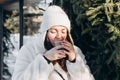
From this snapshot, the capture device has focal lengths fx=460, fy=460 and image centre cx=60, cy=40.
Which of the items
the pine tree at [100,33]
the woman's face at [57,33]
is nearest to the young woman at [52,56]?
the woman's face at [57,33]

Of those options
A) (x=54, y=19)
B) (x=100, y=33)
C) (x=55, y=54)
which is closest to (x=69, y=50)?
(x=55, y=54)

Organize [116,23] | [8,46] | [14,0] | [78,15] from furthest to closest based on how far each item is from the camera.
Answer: [8,46] → [14,0] → [78,15] → [116,23]

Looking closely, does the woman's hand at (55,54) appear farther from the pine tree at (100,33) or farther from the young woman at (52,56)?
the pine tree at (100,33)

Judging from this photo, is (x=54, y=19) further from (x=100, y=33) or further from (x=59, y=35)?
(x=100, y=33)

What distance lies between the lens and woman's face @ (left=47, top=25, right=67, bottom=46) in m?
3.20

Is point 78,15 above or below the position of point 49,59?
above

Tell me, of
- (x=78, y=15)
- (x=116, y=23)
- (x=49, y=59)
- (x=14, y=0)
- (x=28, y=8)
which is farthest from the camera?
(x=28, y=8)

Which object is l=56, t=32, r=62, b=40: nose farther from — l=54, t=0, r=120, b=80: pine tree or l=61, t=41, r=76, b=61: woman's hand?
l=54, t=0, r=120, b=80: pine tree

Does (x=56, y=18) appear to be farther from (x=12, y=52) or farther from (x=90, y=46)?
(x=12, y=52)

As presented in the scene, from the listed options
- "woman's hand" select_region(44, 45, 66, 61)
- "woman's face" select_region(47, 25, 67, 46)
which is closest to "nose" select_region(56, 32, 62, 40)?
"woman's face" select_region(47, 25, 67, 46)

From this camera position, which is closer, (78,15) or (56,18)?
(56,18)

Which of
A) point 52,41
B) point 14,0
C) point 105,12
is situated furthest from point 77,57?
point 14,0

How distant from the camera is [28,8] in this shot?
7.16m

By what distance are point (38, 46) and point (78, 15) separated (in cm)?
57
